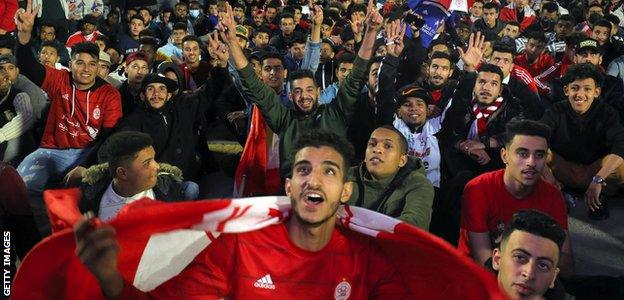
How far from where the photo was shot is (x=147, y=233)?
2549mm

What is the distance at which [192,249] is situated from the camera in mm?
2672

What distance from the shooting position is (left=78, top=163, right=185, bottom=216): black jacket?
13.4 feet

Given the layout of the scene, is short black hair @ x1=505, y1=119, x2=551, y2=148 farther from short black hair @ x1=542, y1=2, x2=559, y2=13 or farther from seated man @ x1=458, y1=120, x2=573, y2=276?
short black hair @ x1=542, y1=2, x2=559, y2=13

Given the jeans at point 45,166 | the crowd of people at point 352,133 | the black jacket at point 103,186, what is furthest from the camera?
the jeans at point 45,166

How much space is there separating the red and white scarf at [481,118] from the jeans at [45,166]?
3178 mm

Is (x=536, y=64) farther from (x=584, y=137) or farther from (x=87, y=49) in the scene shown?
(x=87, y=49)

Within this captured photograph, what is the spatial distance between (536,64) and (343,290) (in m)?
6.60

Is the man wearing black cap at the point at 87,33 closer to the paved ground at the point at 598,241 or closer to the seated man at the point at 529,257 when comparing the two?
the paved ground at the point at 598,241

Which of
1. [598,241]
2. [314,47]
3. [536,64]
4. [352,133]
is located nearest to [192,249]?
[352,133]

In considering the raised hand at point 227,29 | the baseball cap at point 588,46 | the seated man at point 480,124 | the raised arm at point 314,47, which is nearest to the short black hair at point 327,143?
the raised hand at point 227,29

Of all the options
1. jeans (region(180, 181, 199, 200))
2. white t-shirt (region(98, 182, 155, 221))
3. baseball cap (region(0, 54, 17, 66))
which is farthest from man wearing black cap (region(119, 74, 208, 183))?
white t-shirt (region(98, 182, 155, 221))

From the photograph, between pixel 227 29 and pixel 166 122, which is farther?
pixel 166 122

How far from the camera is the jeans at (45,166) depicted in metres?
5.74

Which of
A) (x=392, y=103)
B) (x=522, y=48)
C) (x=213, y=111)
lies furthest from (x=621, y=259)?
(x=522, y=48)
